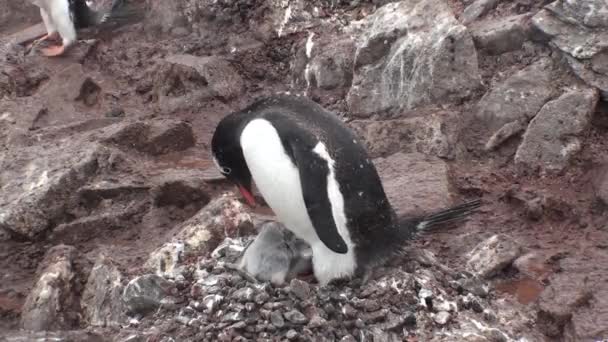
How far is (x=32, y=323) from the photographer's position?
3068mm

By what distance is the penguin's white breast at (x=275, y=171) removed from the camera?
2713 millimetres

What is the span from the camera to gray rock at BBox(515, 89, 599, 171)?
11.8 feet

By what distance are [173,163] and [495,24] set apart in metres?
2.24

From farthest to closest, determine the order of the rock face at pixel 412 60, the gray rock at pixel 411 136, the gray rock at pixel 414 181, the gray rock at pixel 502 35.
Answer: the rock face at pixel 412 60 → the gray rock at pixel 502 35 → the gray rock at pixel 411 136 → the gray rock at pixel 414 181

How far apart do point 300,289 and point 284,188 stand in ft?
1.34

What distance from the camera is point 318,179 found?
8.63 feet

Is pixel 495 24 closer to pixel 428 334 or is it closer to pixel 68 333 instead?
pixel 428 334

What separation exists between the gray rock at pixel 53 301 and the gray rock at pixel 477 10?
2.94 metres

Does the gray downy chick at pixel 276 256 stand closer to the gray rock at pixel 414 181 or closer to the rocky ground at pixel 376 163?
the rocky ground at pixel 376 163

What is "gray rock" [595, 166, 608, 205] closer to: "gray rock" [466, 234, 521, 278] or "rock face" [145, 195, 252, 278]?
"gray rock" [466, 234, 521, 278]

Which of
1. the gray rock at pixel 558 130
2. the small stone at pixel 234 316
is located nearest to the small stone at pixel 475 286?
the small stone at pixel 234 316

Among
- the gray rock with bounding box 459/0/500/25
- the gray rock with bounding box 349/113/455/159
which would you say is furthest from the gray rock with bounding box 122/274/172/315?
the gray rock with bounding box 459/0/500/25

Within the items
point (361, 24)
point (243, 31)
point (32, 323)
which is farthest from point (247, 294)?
point (243, 31)

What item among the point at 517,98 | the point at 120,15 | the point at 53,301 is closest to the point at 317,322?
the point at 53,301
